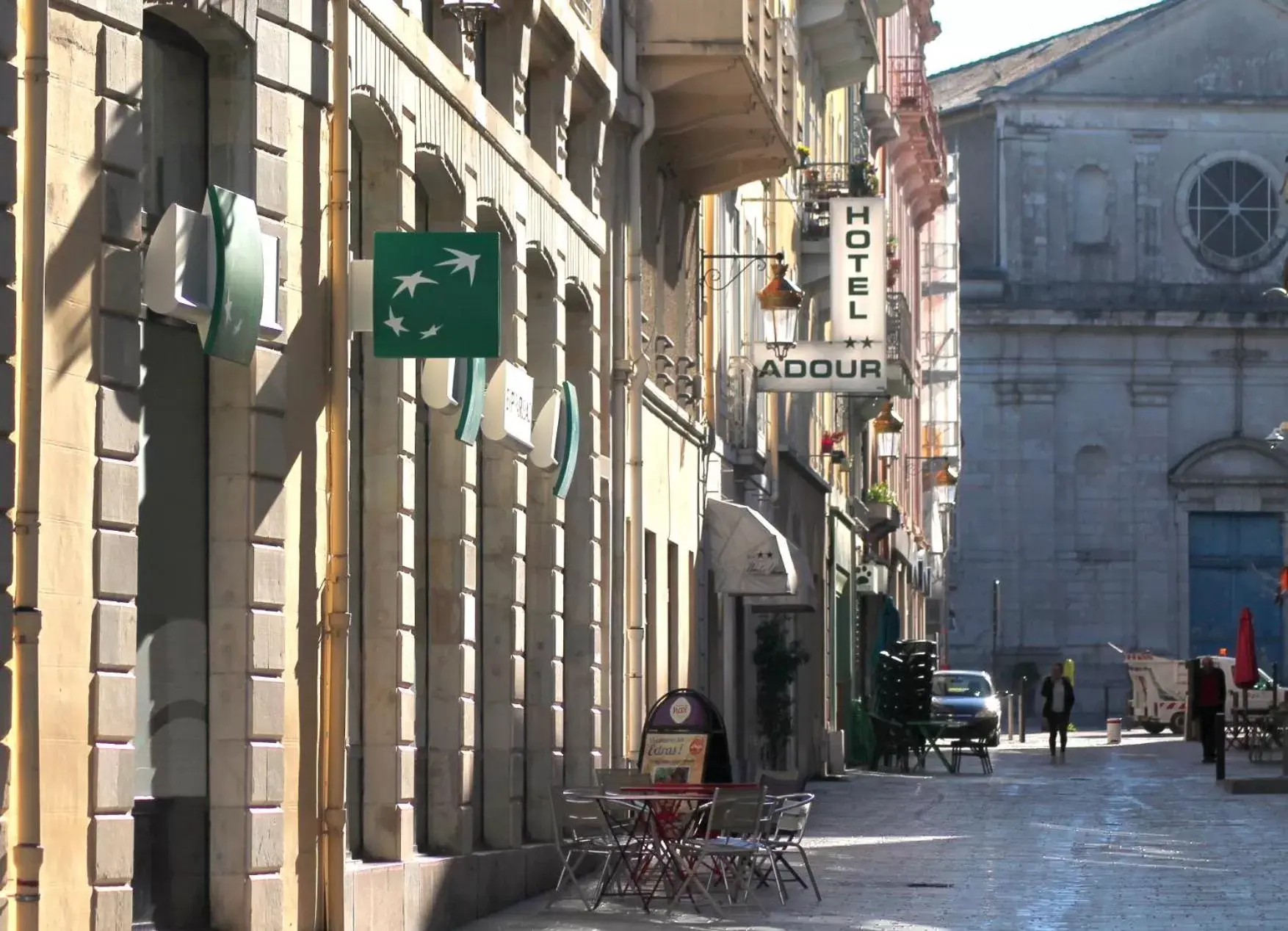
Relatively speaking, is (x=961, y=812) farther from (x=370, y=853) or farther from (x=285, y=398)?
(x=285, y=398)

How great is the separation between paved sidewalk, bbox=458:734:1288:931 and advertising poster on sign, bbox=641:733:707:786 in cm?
116

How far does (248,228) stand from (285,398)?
1.44 metres

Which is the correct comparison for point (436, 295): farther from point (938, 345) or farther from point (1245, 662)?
point (938, 345)

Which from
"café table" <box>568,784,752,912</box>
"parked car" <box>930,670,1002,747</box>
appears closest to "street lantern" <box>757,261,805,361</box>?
"parked car" <box>930,670,1002,747</box>

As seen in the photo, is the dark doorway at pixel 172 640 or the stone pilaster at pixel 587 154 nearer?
the dark doorway at pixel 172 640

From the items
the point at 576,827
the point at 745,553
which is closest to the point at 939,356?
the point at 745,553

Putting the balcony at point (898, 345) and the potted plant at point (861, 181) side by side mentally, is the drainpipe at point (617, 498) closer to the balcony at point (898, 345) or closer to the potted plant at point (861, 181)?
the potted plant at point (861, 181)

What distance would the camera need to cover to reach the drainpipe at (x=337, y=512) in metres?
13.5

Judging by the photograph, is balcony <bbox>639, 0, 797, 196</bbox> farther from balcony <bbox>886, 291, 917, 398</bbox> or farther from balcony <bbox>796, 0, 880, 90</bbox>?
balcony <bbox>886, 291, 917, 398</bbox>

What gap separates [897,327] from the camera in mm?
41219

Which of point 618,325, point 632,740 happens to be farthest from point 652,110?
point 632,740

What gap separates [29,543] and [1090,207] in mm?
61898

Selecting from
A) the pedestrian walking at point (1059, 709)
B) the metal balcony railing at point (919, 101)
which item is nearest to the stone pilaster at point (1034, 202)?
the metal balcony railing at point (919, 101)

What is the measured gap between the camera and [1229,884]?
19.2 meters
